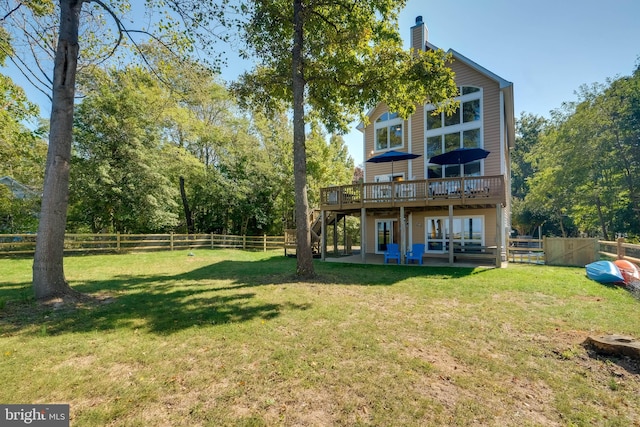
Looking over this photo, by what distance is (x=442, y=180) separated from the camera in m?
12.1

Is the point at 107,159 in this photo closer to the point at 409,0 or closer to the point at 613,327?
the point at 409,0

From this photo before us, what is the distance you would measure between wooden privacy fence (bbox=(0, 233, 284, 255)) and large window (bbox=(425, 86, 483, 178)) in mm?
13037

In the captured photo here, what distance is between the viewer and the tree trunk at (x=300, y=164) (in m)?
9.12

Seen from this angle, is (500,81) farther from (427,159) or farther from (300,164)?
(300,164)

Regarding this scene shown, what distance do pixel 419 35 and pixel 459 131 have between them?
19.7ft

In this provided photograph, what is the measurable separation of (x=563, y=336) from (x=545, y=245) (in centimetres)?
1049

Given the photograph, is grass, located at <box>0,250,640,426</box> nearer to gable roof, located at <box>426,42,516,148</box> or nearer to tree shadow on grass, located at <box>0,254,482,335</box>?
tree shadow on grass, located at <box>0,254,482,335</box>

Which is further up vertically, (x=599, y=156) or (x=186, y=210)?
(x=599, y=156)

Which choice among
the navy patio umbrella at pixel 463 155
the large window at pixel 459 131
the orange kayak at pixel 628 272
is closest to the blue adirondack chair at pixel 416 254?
the navy patio umbrella at pixel 463 155

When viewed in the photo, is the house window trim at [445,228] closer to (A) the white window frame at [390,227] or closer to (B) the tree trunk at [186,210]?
(A) the white window frame at [390,227]

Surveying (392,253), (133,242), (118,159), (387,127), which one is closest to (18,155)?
(118,159)

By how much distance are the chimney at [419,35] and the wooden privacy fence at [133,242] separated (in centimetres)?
1552
